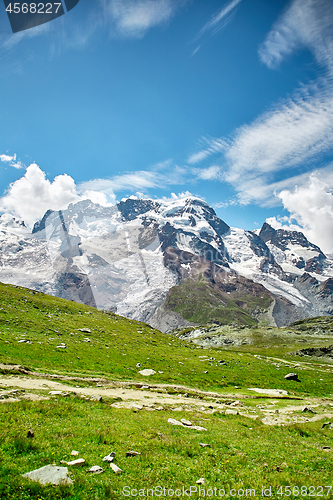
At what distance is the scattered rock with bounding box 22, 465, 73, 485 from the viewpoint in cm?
934

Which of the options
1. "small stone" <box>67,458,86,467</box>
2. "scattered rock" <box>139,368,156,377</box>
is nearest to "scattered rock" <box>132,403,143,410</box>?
"small stone" <box>67,458,86,467</box>

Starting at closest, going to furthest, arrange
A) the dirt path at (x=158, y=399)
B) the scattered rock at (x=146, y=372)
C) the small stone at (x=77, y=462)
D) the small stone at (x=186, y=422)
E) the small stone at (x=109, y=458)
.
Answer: the small stone at (x=77, y=462) < the small stone at (x=109, y=458) < the small stone at (x=186, y=422) < the dirt path at (x=158, y=399) < the scattered rock at (x=146, y=372)

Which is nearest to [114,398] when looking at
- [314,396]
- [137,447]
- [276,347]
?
[137,447]

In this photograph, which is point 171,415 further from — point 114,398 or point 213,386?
point 213,386

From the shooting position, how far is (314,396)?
43.3 meters

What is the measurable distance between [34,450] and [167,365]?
134 ft
